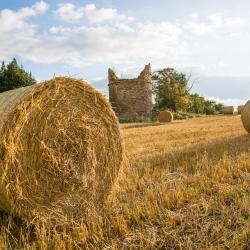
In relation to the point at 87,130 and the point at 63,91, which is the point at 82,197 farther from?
the point at 63,91

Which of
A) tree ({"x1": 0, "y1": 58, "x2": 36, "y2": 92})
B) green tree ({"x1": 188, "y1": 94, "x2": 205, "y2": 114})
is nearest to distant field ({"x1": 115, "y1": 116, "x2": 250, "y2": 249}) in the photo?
tree ({"x1": 0, "y1": 58, "x2": 36, "y2": 92})

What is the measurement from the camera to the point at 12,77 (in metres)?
35.2

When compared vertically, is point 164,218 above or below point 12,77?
below

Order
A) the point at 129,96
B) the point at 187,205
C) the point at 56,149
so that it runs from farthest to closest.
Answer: the point at 129,96, the point at 56,149, the point at 187,205

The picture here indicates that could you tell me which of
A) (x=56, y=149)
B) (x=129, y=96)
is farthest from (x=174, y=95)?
(x=56, y=149)

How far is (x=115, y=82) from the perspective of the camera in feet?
110

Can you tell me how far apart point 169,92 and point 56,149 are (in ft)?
110

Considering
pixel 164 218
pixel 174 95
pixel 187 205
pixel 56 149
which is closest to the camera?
pixel 164 218

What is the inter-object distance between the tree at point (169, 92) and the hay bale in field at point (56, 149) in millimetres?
32160

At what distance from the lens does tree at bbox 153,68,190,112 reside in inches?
1490

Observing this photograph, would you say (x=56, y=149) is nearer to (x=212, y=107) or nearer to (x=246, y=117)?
(x=246, y=117)

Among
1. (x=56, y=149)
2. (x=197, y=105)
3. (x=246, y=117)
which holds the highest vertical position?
(x=197, y=105)

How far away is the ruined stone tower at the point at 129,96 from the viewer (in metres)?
33.4

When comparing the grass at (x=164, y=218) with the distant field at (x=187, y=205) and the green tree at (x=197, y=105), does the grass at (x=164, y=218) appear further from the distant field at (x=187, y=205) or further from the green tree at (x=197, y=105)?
the green tree at (x=197, y=105)
